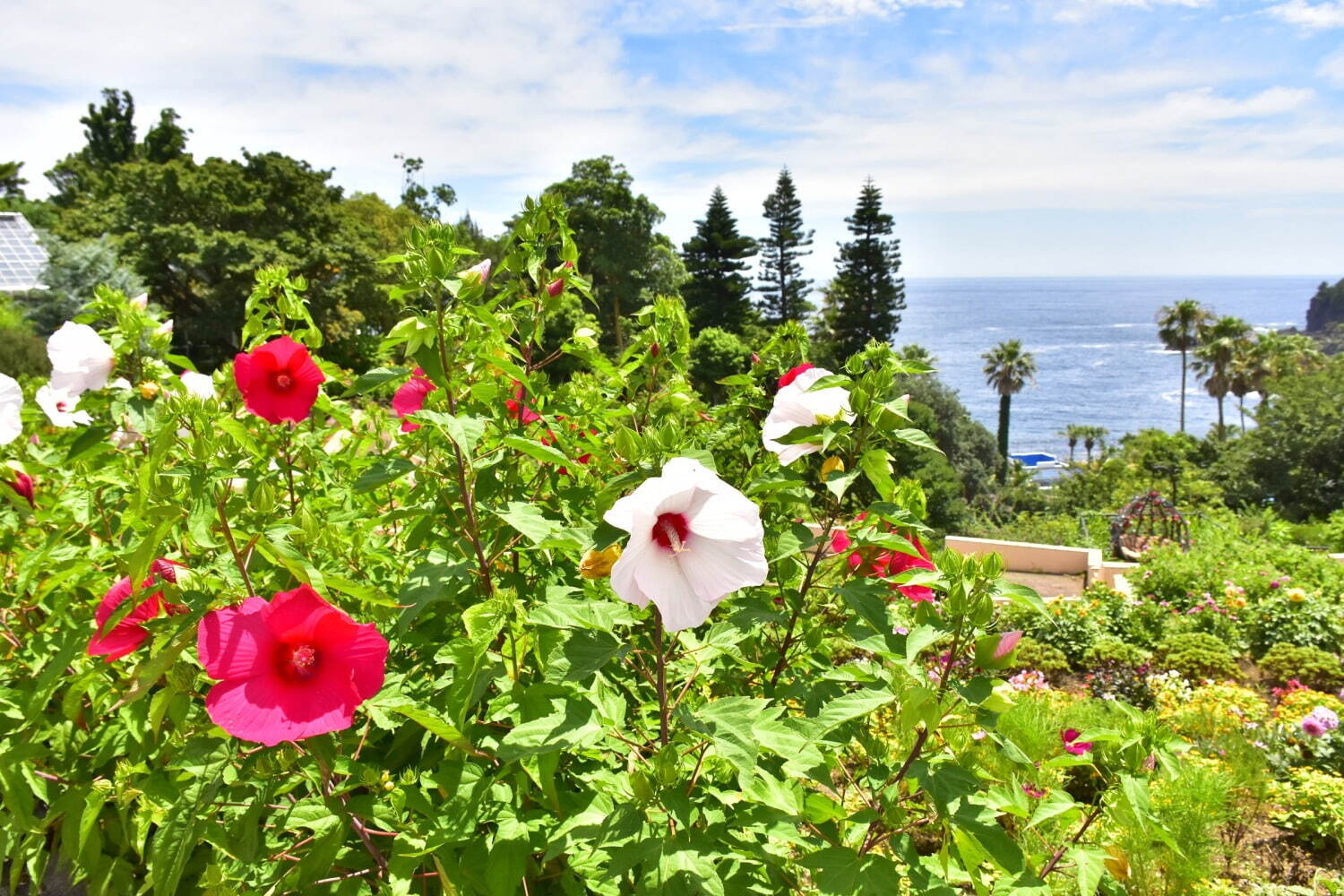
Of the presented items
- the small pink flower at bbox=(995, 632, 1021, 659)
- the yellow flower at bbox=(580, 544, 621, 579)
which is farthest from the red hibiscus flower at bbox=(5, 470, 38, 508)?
the small pink flower at bbox=(995, 632, 1021, 659)

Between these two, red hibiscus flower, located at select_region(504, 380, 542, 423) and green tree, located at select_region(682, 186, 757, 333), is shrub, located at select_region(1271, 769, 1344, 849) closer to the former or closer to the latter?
red hibiscus flower, located at select_region(504, 380, 542, 423)

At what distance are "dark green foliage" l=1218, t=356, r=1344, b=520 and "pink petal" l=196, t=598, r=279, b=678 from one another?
2177 centimetres

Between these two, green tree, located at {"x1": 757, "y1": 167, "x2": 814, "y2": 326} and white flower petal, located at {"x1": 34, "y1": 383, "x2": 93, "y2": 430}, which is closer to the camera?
white flower petal, located at {"x1": 34, "y1": 383, "x2": 93, "y2": 430}

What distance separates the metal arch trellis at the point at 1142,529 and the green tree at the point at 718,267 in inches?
777

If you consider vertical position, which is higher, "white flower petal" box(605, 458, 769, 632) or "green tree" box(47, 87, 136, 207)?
"green tree" box(47, 87, 136, 207)

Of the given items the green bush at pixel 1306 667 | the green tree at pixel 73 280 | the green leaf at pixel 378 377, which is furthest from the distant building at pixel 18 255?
the green bush at pixel 1306 667

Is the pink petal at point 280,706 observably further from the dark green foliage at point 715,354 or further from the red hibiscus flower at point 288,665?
the dark green foliage at point 715,354

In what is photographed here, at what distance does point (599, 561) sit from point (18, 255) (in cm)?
2882

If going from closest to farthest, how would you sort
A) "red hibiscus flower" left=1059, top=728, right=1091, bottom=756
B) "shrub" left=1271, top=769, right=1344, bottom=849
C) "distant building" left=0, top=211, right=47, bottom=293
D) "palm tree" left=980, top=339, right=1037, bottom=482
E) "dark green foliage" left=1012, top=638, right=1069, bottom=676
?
"red hibiscus flower" left=1059, top=728, right=1091, bottom=756
"shrub" left=1271, top=769, right=1344, bottom=849
"dark green foliage" left=1012, top=638, right=1069, bottom=676
"distant building" left=0, top=211, right=47, bottom=293
"palm tree" left=980, top=339, right=1037, bottom=482

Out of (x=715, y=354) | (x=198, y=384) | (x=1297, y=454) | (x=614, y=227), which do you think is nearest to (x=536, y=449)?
(x=198, y=384)

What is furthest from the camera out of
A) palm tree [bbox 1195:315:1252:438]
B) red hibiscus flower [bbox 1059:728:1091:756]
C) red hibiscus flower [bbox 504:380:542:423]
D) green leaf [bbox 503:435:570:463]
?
palm tree [bbox 1195:315:1252:438]

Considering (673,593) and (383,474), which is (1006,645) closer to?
(673,593)

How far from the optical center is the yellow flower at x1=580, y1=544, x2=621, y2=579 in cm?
97

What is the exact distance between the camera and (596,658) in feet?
3.03
